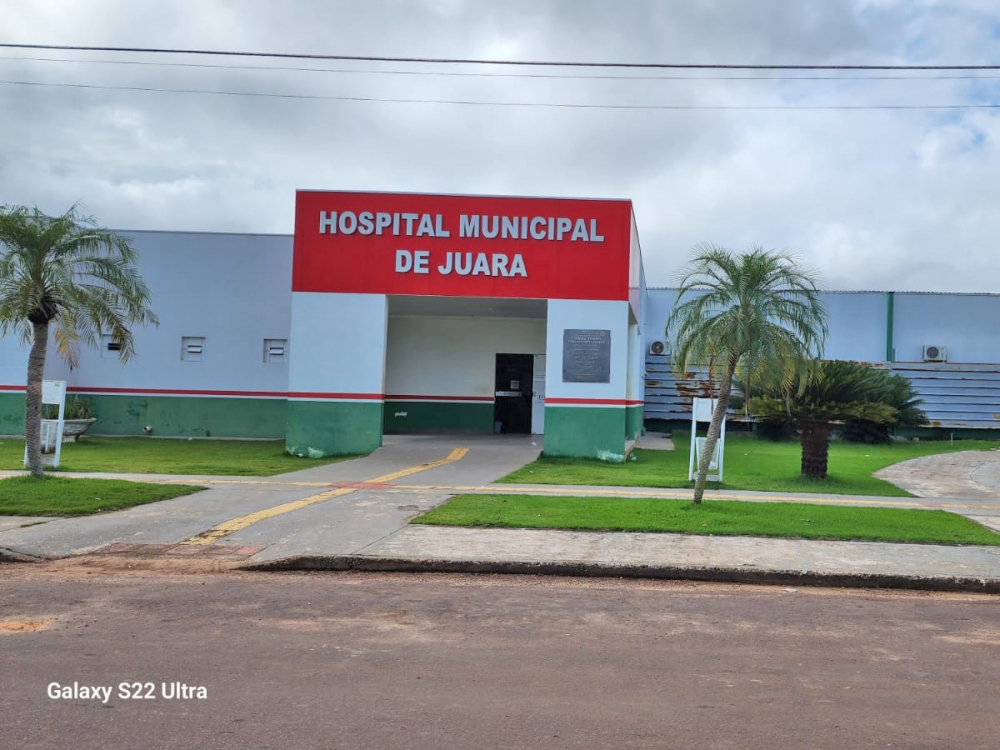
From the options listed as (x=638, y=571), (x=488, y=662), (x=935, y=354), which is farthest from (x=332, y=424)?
(x=935, y=354)

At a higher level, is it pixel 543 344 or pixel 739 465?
pixel 543 344

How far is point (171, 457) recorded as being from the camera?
18891 millimetres

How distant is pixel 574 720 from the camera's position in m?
4.36

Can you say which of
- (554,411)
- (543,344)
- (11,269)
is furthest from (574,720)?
(543,344)

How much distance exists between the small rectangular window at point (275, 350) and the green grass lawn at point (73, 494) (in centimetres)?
1187

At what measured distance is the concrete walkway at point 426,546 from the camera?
26.9ft

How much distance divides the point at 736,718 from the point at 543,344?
68.1 feet

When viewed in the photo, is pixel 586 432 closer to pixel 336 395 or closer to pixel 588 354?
pixel 588 354

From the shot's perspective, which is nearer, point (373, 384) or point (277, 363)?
point (373, 384)

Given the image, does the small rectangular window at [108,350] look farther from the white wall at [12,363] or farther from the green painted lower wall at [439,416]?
the green painted lower wall at [439,416]

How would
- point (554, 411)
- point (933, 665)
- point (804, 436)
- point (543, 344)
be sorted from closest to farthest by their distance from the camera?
point (933, 665)
point (804, 436)
point (554, 411)
point (543, 344)

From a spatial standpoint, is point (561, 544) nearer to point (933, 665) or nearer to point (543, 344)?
point (933, 665)

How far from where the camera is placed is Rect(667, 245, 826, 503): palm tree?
11.6m

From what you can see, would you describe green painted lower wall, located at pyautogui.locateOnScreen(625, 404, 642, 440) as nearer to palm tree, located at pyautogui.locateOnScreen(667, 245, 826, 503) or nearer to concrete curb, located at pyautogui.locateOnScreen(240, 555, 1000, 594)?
palm tree, located at pyautogui.locateOnScreen(667, 245, 826, 503)
